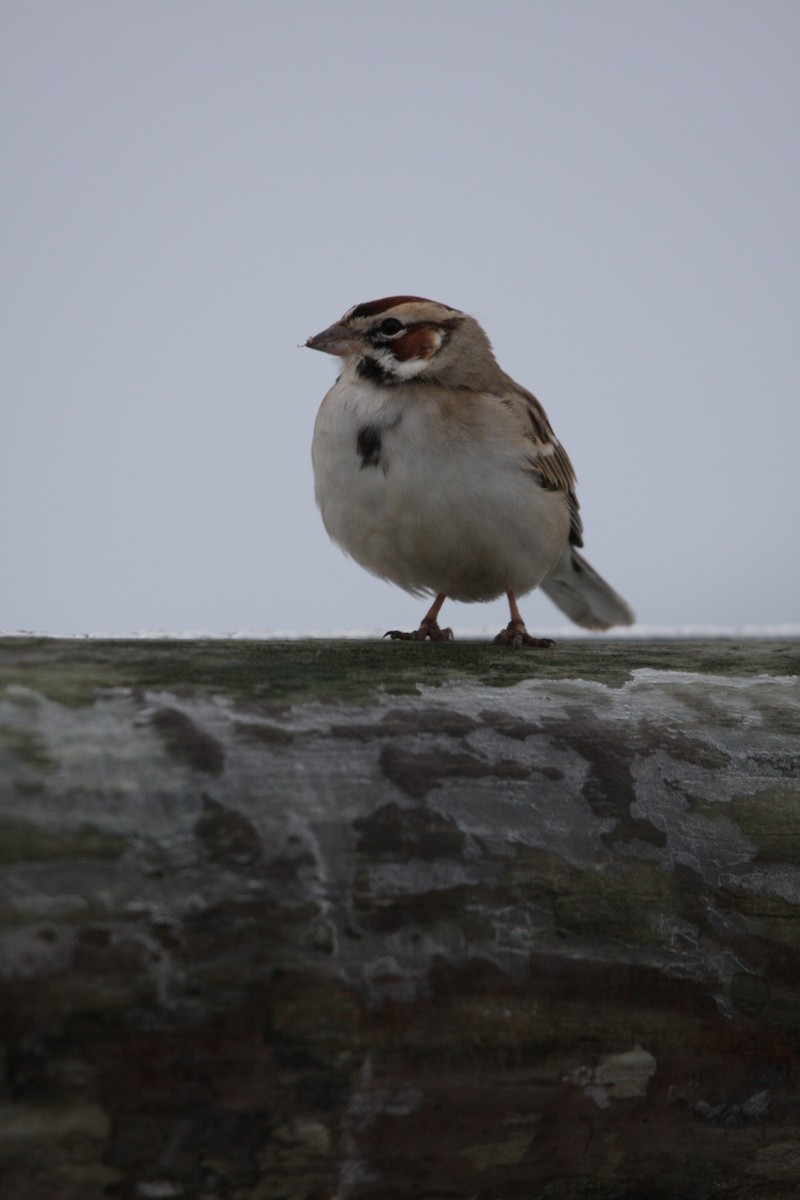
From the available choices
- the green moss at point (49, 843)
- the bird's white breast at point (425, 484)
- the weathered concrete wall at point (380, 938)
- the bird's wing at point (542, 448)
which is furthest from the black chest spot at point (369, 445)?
the green moss at point (49, 843)

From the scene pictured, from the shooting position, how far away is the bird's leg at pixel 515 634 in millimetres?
3352

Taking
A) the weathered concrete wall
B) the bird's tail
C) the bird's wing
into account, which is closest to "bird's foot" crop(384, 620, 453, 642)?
the bird's wing

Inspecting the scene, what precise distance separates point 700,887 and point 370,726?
1.79 feet

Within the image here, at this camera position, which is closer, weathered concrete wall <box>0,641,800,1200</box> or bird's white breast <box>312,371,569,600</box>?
weathered concrete wall <box>0,641,800,1200</box>

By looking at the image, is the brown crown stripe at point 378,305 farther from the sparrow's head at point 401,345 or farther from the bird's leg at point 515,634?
the bird's leg at point 515,634

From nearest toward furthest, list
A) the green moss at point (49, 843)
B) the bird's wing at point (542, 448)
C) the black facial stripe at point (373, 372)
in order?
the green moss at point (49, 843), the black facial stripe at point (373, 372), the bird's wing at point (542, 448)

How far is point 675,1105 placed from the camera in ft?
5.53

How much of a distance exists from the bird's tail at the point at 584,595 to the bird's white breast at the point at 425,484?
115 centimetres

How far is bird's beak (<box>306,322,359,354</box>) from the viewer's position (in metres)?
3.77

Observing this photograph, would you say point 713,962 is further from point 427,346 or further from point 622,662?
point 427,346

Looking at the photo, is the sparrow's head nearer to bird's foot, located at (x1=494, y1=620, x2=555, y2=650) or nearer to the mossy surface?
bird's foot, located at (x1=494, y1=620, x2=555, y2=650)

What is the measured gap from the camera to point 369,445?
137 inches

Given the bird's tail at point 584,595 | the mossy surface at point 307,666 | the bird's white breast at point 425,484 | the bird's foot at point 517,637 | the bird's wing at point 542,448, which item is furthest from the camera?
the bird's tail at point 584,595

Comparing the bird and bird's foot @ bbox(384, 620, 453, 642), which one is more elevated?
the bird
